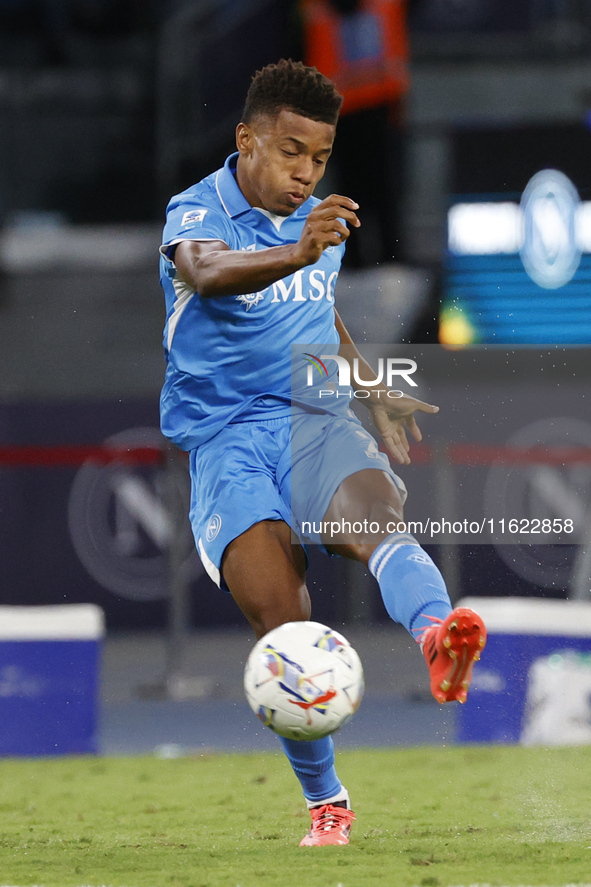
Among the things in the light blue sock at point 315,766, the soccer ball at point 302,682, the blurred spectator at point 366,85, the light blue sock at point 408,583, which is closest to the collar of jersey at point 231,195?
the light blue sock at point 408,583

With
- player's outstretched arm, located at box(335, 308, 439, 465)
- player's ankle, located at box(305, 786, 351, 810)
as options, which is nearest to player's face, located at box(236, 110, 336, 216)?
player's outstretched arm, located at box(335, 308, 439, 465)

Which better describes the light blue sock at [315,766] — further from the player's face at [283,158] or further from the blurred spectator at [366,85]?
the blurred spectator at [366,85]

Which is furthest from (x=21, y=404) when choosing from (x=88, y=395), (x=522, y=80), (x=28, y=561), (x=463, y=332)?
(x=522, y=80)

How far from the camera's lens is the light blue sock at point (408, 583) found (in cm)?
329

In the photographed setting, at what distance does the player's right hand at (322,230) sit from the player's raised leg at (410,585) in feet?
2.12

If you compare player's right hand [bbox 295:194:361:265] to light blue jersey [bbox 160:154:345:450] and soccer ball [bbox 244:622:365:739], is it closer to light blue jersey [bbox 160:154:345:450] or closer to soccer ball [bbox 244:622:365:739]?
light blue jersey [bbox 160:154:345:450]

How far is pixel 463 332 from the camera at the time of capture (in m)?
7.87

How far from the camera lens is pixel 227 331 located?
3766 mm

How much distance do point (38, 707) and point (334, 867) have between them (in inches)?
111

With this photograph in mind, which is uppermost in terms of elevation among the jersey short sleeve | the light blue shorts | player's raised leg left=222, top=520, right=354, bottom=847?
the jersey short sleeve

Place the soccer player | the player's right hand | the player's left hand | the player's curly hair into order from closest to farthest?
the player's right hand < the soccer player < the player's curly hair < the player's left hand

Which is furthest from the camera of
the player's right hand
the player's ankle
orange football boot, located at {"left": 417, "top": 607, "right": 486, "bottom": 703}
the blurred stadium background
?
the blurred stadium background

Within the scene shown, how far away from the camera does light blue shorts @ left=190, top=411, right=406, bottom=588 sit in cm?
358

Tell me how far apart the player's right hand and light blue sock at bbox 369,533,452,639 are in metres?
0.78
